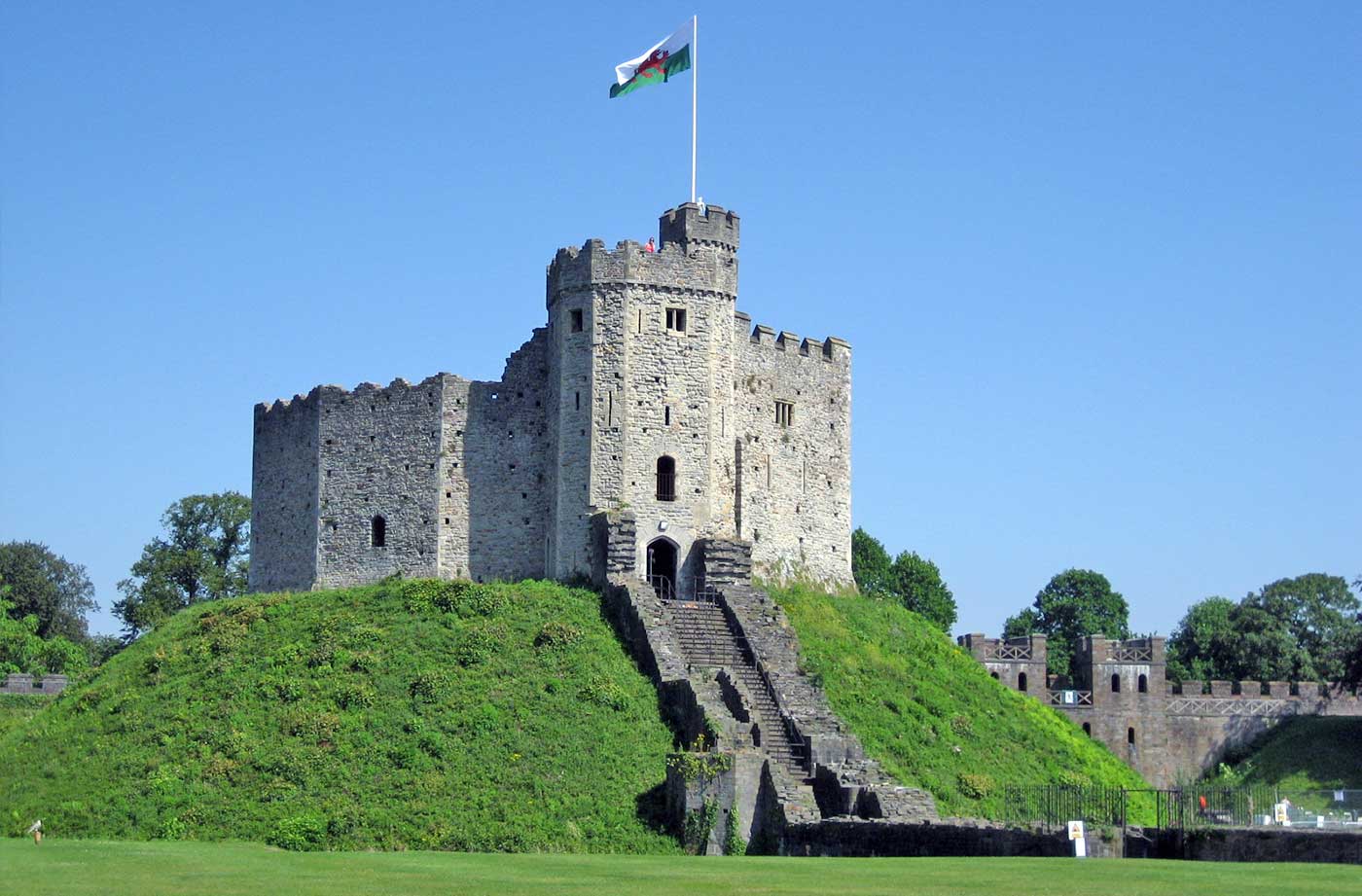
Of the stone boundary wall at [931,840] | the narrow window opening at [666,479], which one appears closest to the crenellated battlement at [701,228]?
the narrow window opening at [666,479]

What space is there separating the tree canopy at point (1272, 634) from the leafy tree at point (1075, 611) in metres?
4.37

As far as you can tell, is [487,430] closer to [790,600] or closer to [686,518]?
[686,518]

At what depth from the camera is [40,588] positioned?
124312mm

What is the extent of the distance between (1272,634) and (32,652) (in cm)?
7765

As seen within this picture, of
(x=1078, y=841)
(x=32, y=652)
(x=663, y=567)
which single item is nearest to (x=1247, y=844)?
(x=1078, y=841)

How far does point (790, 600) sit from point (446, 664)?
14304 millimetres

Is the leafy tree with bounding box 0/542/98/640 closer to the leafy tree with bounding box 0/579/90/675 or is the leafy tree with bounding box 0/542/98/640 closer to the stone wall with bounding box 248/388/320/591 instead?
the leafy tree with bounding box 0/579/90/675

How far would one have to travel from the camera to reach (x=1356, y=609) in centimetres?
13538

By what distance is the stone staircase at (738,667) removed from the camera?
164 ft

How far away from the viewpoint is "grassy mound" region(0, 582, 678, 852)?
45.4m

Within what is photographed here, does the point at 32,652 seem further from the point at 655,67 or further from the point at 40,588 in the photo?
the point at 655,67

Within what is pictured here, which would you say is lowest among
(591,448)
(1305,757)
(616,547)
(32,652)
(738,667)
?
(1305,757)

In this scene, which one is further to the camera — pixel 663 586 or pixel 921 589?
pixel 921 589

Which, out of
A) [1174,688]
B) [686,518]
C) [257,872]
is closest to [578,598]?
[686,518]
